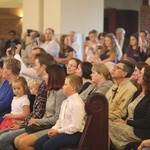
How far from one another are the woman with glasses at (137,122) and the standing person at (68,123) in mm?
372

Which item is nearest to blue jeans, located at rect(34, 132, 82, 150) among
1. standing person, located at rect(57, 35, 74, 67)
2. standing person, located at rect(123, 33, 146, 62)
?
standing person, located at rect(123, 33, 146, 62)

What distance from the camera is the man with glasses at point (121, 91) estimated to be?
5.37 metres

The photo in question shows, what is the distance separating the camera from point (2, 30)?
53.9ft

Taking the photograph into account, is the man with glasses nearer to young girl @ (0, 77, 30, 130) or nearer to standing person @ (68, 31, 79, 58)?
young girl @ (0, 77, 30, 130)

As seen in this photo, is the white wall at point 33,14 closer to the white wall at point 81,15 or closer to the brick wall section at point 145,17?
the white wall at point 81,15

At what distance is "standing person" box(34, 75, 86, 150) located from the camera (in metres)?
5.05

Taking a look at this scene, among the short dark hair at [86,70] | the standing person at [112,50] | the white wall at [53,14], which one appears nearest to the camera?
the short dark hair at [86,70]

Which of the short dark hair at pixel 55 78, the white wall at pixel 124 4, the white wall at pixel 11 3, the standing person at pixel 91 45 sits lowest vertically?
the short dark hair at pixel 55 78

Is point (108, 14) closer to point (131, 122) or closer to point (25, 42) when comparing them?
point (25, 42)

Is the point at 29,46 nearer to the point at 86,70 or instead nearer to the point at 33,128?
the point at 86,70

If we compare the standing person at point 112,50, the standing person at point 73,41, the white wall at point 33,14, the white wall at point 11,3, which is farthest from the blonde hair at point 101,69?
the white wall at point 11,3

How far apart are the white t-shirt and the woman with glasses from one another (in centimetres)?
127

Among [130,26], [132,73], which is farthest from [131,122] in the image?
[130,26]

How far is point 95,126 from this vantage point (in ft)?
16.4
